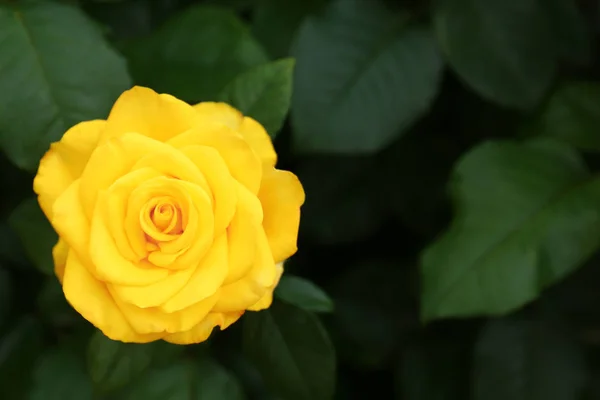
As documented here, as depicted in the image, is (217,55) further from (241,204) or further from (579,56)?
(579,56)

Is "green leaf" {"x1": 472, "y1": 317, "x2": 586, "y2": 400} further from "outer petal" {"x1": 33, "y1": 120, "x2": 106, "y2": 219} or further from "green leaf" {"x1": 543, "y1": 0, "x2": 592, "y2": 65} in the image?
"outer petal" {"x1": 33, "y1": 120, "x2": 106, "y2": 219}

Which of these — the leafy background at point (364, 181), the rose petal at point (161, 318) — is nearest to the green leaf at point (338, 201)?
the leafy background at point (364, 181)

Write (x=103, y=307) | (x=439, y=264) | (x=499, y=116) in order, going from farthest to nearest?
(x=499, y=116), (x=439, y=264), (x=103, y=307)

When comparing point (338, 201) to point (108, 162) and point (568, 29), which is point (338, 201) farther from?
point (108, 162)

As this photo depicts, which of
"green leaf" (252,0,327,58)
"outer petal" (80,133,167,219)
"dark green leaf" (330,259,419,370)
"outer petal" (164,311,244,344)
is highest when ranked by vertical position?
"outer petal" (80,133,167,219)

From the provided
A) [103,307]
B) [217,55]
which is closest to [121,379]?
[103,307]

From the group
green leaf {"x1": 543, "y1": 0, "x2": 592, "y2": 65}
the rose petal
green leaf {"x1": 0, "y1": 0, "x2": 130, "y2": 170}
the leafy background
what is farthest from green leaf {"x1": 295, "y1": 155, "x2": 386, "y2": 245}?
the rose petal

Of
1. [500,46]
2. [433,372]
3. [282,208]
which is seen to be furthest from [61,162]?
[433,372]
